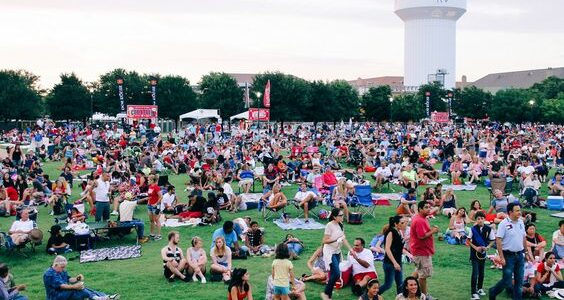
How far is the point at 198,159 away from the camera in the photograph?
26.9 meters

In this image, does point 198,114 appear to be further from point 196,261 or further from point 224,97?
point 196,261

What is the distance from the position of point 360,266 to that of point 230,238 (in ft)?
9.52

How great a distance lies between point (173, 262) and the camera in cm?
1007

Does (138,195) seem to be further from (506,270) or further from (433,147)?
(433,147)

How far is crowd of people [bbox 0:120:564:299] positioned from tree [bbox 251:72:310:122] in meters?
29.4

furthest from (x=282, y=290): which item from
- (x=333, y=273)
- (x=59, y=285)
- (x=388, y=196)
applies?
(x=388, y=196)

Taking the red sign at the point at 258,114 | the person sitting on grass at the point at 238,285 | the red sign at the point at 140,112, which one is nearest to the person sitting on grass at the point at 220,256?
the person sitting on grass at the point at 238,285

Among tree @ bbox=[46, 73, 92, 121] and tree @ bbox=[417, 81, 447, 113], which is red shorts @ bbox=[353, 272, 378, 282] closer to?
tree @ bbox=[46, 73, 92, 121]

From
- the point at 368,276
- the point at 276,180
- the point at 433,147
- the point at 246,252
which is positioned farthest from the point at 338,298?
the point at 433,147

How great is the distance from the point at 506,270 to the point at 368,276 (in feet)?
6.85

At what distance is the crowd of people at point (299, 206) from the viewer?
809 centimetres

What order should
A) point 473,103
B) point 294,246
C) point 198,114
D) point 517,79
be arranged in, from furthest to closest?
point 517,79, point 473,103, point 198,114, point 294,246

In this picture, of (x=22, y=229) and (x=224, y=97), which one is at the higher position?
(x=224, y=97)

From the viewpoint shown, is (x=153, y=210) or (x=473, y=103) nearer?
(x=153, y=210)
